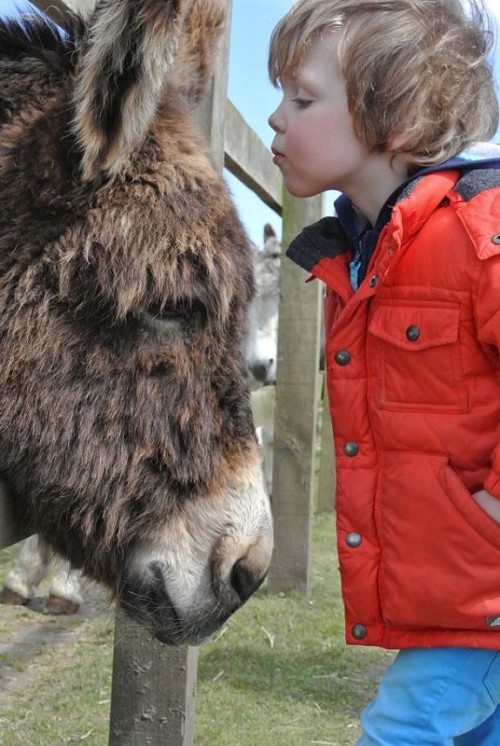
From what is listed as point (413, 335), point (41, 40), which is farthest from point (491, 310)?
point (41, 40)

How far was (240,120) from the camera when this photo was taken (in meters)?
4.64

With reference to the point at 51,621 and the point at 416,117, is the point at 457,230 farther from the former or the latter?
Answer: the point at 51,621

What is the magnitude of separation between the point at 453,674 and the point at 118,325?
1078 millimetres

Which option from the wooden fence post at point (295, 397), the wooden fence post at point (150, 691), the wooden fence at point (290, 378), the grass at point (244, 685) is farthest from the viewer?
the wooden fence post at point (295, 397)

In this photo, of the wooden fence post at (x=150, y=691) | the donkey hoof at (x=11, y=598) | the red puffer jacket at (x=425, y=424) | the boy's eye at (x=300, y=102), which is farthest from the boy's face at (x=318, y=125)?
the donkey hoof at (x=11, y=598)

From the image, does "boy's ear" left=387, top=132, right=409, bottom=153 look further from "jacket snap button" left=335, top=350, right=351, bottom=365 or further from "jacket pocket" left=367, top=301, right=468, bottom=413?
"jacket snap button" left=335, top=350, right=351, bottom=365

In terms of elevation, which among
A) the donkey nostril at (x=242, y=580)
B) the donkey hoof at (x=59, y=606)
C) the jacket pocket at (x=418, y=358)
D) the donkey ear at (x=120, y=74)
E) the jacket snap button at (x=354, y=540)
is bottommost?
the donkey hoof at (x=59, y=606)

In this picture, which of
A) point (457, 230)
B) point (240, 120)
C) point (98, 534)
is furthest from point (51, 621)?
point (457, 230)

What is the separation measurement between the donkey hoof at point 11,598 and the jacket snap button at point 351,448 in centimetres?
296

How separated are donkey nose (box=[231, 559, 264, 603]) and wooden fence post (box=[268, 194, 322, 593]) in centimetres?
372

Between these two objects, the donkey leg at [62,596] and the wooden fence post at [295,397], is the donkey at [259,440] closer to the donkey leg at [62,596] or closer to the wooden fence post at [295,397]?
the donkey leg at [62,596]

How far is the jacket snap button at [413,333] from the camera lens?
2258 mm

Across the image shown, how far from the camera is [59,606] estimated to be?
15.6ft

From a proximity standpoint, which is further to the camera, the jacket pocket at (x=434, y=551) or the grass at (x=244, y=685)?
the grass at (x=244, y=685)
